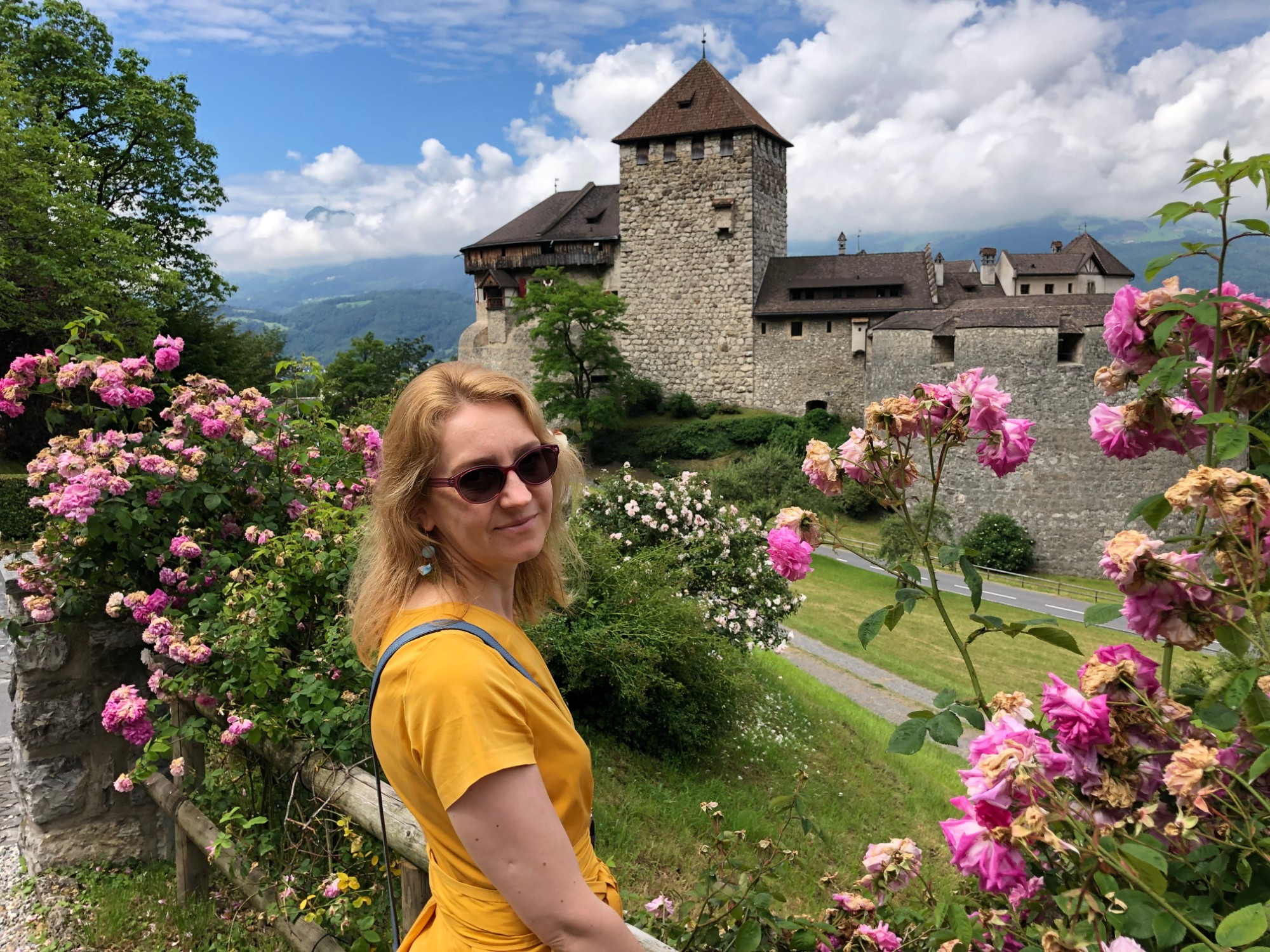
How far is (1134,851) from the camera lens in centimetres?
100

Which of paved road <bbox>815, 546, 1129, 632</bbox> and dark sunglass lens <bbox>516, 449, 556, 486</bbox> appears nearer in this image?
dark sunglass lens <bbox>516, 449, 556, 486</bbox>

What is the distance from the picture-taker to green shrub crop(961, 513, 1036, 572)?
24.5 metres

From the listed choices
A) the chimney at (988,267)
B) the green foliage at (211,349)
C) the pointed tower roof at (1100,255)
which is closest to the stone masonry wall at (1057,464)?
Result: the green foliage at (211,349)

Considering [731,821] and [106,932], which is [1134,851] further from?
[731,821]

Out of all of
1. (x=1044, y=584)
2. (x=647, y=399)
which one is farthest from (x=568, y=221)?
(x=1044, y=584)

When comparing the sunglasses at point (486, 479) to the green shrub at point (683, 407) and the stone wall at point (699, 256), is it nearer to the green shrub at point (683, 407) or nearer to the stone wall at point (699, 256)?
the green shrub at point (683, 407)

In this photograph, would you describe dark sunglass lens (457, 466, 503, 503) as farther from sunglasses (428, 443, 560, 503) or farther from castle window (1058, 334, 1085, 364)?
castle window (1058, 334, 1085, 364)

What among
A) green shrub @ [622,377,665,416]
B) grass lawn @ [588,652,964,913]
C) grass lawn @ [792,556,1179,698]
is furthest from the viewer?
green shrub @ [622,377,665,416]

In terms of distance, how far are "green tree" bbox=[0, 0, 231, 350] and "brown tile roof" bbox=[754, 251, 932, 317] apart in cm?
1936

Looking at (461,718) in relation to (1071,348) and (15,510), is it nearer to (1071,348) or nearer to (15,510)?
(15,510)

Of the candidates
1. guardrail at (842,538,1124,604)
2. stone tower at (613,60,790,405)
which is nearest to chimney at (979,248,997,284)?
stone tower at (613,60,790,405)

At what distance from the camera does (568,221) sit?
36.2m

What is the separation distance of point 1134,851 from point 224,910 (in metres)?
3.18

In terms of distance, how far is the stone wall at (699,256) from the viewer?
3184 cm
